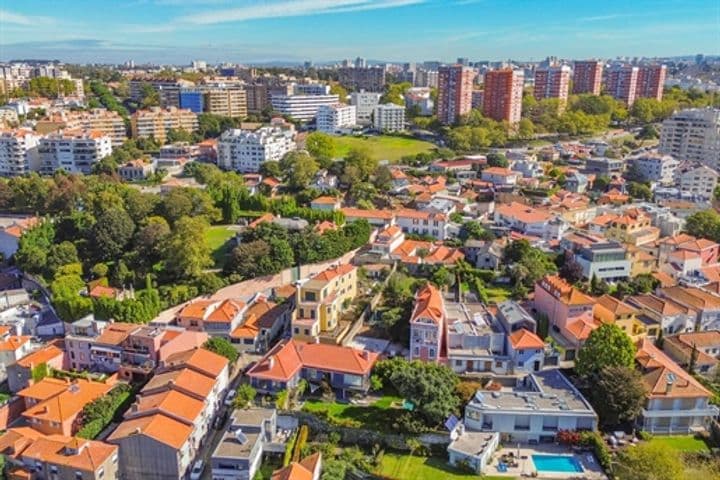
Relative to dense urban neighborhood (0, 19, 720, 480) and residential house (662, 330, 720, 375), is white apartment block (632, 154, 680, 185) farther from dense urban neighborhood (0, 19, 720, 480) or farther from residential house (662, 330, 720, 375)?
residential house (662, 330, 720, 375)

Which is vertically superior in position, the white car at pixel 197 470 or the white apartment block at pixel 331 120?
the white apartment block at pixel 331 120

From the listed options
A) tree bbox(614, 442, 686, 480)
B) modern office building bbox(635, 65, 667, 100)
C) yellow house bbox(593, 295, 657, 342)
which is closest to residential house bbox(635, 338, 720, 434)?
tree bbox(614, 442, 686, 480)

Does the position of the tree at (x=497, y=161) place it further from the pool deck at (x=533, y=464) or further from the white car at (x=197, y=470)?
the white car at (x=197, y=470)

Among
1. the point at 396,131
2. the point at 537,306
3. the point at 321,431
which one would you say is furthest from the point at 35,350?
the point at 396,131

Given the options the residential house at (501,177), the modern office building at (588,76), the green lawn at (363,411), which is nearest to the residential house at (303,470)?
the green lawn at (363,411)

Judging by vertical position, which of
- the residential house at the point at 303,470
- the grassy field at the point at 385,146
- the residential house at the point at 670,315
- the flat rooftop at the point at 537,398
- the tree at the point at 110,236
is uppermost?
the grassy field at the point at 385,146

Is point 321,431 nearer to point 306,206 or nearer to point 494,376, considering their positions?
point 494,376

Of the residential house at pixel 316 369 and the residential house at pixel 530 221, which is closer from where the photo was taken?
the residential house at pixel 316 369
